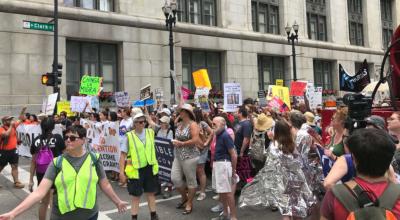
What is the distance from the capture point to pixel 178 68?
25812 millimetres

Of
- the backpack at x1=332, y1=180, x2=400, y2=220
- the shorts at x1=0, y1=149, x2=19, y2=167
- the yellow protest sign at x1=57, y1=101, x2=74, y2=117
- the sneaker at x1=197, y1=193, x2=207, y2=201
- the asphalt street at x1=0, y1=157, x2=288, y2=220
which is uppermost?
the yellow protest sign at x1=57, y1=101, x2=74, y2=117

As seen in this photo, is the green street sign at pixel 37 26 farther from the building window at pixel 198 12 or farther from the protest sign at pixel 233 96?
the building window at pixel 198 12

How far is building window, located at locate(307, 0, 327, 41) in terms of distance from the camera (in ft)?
118

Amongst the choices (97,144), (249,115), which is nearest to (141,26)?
(97,144)

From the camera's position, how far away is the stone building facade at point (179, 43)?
20281 millimetres

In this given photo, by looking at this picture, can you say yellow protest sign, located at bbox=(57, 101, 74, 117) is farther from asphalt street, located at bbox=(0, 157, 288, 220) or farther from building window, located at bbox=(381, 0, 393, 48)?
building window, located at bbox=(381, 0, 393, 48)

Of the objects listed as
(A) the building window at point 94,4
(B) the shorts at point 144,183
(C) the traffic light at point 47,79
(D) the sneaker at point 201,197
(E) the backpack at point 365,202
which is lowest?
(D) the sneaker at point 201,197

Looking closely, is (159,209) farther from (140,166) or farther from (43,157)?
(43,157)

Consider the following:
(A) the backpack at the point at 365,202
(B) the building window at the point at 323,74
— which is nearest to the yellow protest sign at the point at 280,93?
(A) the backpack at the point at 365,202

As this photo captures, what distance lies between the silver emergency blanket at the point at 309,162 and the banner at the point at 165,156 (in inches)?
147

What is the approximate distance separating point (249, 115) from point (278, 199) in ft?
11.9

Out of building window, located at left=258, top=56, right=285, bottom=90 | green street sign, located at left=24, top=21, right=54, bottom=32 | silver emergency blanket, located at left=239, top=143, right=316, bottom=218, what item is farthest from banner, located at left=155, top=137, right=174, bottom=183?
building window, located at left=258, top=56, right=285, bottom=90

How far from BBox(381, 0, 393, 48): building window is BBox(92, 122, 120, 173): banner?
132 ft

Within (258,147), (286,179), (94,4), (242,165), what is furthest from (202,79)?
(94,4)
